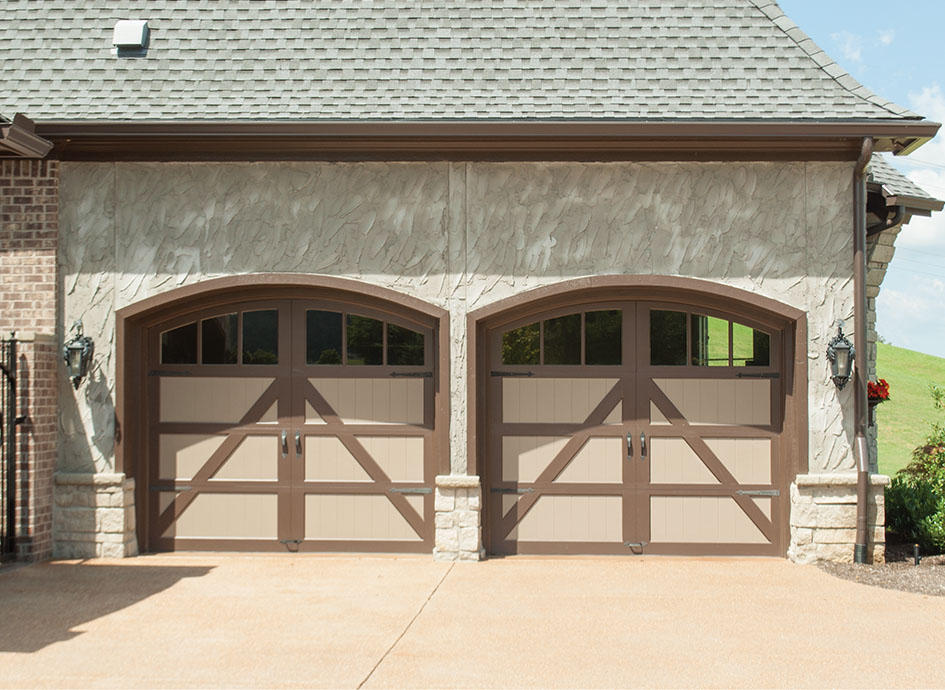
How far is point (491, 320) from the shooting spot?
952cm

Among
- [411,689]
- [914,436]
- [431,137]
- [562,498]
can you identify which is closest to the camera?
[411,689]

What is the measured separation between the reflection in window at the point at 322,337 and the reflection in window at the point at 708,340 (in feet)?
11.4

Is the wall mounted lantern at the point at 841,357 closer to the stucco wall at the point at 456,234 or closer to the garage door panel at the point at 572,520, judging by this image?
the stucco wall at the point at 456,234

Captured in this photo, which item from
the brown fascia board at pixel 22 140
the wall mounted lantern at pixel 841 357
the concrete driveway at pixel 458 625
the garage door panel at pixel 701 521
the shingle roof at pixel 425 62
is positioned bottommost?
the concrete driveway at pixel 458 625

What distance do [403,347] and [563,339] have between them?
1.57m

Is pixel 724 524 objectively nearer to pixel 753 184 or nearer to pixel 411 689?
pixel 753 184

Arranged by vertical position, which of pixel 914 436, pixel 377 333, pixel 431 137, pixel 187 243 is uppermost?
pixel 431 137

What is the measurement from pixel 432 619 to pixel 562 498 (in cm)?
283

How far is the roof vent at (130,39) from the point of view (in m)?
10.1

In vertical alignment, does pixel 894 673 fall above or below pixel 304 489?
below

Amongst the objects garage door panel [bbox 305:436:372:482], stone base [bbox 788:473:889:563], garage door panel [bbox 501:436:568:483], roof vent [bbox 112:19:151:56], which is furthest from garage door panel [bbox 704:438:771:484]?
roof vent [bbox 112:19:151:56]

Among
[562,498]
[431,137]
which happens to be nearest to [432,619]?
[562,498]

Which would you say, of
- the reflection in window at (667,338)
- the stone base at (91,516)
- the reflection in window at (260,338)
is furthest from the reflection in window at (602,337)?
the stone base at (91,516)

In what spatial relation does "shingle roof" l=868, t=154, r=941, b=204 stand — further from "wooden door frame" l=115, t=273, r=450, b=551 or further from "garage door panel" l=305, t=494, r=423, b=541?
"garage door panel" l=305, t=494, r=423, b=541
